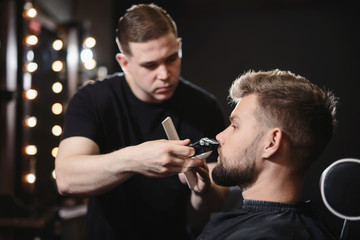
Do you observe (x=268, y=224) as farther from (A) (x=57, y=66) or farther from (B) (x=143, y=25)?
(A) (x=57, y=66)

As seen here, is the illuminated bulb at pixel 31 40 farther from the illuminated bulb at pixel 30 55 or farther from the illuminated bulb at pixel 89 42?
the illuminated bulb at pixel 89 42

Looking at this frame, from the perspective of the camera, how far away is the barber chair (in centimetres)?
143

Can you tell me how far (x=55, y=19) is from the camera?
11.2ft

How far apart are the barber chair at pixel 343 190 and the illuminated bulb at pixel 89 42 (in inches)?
101

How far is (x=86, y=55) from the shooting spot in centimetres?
344

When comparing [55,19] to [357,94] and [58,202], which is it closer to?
[58,202]

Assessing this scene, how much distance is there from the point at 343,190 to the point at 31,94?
247 centimetres

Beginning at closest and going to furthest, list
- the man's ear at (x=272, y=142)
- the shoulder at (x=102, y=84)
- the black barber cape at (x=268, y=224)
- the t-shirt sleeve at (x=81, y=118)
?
the black barber cape at (x=268, y=224)
the man's ear at (x=272, y=142)
the t-shirt sleeve at (x=81, y=118)
the shoulder at (x=102, y=84)

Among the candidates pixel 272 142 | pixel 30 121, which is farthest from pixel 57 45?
pixel 272 142

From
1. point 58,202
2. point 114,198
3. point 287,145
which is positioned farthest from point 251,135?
point 58,202

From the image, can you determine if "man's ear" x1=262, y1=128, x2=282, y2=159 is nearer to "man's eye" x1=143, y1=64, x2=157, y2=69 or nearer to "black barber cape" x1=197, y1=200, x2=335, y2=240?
"black barber cape" x1=197, y1=200, x2=335, y2=240

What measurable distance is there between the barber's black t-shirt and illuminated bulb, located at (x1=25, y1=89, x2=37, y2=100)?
131 cm

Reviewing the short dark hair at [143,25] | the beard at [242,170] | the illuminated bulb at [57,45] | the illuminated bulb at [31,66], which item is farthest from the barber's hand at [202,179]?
the illuminated bulb at [57,45]

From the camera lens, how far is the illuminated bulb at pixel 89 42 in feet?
11.2
